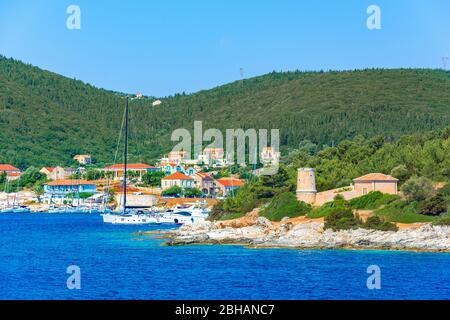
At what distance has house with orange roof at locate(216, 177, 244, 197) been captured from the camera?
3351 inches

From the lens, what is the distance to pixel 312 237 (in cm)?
4400

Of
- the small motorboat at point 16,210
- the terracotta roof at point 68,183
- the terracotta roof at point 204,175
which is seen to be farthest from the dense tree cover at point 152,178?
the small motorboat at point 16,210

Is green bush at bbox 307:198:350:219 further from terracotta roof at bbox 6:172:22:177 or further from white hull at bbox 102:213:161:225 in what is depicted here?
terracotta roof at bbox 6:172:22:177

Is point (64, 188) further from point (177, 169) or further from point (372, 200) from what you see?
point (372, 200)

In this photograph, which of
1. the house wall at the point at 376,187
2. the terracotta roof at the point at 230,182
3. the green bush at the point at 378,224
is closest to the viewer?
the green bush at the point at 378,224

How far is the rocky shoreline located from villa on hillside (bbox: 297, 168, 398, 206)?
7.80 feet

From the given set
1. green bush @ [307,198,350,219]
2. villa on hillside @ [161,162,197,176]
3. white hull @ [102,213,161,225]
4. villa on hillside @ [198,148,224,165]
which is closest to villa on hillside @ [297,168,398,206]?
green bush @ [307,198,350,219]

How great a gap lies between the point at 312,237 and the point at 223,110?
101 metres

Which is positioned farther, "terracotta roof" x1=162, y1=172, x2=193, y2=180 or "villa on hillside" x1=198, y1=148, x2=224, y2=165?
"villa on hillside" x1=198, y1=148, x2=224, y2=165

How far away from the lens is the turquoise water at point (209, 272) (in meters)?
30.7

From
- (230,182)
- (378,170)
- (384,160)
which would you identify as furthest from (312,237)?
(230,182)

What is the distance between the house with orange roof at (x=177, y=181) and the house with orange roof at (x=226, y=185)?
2814 mm

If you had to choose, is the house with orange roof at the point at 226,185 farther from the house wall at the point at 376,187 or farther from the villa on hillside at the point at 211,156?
the house wall at the point at 376,187
